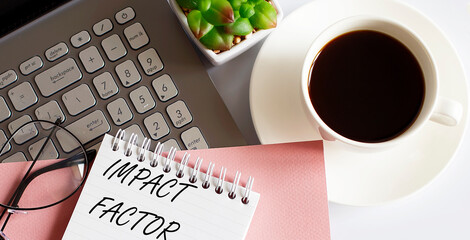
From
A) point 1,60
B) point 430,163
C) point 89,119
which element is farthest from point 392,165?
point 1,60

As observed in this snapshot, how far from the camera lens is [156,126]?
57cm

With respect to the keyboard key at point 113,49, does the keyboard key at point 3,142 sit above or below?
below

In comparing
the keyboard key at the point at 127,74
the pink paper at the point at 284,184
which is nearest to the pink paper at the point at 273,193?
the pink paper at the point at 284,184

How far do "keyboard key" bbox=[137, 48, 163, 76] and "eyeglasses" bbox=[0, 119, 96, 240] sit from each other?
0.11 m

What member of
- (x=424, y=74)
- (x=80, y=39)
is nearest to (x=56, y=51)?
(x=80, y=39)

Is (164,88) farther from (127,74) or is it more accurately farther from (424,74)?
(424,74)

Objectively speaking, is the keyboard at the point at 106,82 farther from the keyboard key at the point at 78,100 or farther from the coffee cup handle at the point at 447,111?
the coffee cup handle at the point at 447,111

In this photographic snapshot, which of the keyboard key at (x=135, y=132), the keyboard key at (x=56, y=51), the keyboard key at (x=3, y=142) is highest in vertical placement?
the keyboard key at (x=56, y=51)

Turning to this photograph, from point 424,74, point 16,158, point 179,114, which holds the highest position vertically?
point 424,74

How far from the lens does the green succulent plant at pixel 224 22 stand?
51 centimetres

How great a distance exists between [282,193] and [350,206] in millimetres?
112

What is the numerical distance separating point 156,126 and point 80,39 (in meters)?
0.14

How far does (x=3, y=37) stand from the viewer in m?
0.57

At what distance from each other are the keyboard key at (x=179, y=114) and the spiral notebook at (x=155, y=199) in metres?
0.03
